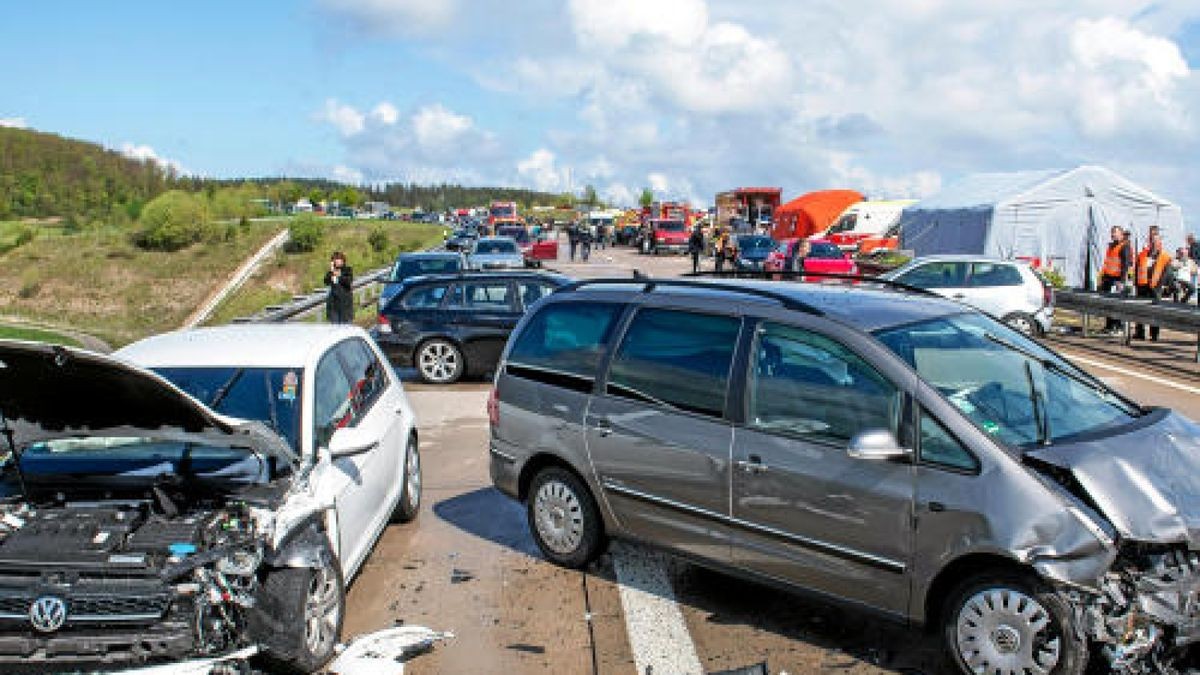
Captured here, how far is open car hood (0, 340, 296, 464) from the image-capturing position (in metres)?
4.15

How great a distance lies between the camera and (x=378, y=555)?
6.34 meters

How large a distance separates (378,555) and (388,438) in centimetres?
79

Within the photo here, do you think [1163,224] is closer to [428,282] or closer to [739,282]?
[428,282]

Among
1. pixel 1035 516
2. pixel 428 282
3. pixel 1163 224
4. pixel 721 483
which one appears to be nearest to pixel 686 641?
pixel 721 483

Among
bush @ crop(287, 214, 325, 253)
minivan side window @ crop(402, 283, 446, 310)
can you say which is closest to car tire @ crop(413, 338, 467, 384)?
minivan side window @ crop(402, 283, 446, 310)

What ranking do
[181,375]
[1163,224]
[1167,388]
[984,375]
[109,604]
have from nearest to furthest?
[109,604] < [984,375] < [181,375] < [1167,388] < [1163,224]

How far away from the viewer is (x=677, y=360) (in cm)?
537

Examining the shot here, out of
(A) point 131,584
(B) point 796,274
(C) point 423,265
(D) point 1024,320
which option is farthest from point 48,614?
(C) point 423,265

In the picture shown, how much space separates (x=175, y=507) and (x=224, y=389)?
3.86 feet

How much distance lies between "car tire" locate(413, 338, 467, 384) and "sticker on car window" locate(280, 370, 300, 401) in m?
7.51

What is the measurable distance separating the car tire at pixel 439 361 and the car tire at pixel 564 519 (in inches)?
275

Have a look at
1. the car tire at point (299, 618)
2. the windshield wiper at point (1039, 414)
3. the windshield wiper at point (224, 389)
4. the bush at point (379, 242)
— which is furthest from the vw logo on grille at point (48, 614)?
the bush at point (379, 242)

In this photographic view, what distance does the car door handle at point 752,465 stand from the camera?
481 cm

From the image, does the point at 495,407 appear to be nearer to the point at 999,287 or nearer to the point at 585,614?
the point at 585,614
